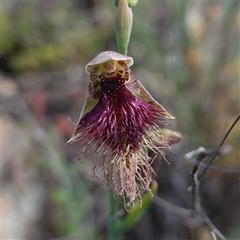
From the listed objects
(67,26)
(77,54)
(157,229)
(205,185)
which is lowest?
(157,229)

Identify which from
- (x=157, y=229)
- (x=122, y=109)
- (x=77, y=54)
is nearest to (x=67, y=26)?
(x=77, y=54)

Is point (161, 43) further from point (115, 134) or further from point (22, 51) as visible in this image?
point (115, 134)

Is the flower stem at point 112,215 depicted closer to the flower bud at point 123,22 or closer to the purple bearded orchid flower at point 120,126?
the purple bearded orchid flower at point 120,126

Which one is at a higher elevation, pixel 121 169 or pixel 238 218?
pixel 121 169

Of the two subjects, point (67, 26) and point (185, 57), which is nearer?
point (185, 57)

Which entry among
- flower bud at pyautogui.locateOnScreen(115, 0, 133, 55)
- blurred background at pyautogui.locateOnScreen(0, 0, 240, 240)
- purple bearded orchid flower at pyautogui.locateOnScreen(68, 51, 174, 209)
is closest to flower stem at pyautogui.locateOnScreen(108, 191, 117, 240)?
purple bearded orchid flower at pyautogui.locateOnScreen(68, 51, 174, 209)

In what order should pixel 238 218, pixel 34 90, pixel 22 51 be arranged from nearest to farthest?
1. pixel 238 218
2. pixel 34 90
3. pixel 22 51

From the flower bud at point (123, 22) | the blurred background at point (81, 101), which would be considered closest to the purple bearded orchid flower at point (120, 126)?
the flower bud at point (123, 22)
